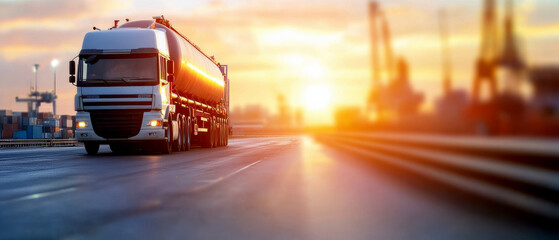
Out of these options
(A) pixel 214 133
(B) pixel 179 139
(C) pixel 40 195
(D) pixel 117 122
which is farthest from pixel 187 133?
(C) pixel 40 195

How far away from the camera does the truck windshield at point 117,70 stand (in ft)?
71.2

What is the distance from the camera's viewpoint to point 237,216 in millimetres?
7062

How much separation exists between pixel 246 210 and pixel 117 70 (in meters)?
15.5

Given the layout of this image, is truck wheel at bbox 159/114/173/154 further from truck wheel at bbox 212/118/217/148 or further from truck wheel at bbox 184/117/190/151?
truck wheel at bbox 212/118/217/148

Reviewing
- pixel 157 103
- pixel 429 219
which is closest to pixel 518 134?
pixel 429 219

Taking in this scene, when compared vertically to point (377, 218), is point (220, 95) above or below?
above

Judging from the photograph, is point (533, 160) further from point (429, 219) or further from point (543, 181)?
point (429, 219)

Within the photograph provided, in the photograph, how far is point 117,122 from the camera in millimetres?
21500

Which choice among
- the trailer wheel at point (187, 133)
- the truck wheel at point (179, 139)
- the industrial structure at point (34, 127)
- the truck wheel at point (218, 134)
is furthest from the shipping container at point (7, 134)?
the truck wheel at point (179, 139)

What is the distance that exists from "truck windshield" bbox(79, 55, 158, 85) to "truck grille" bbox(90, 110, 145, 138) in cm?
106

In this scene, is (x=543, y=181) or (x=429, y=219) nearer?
(x=429, y=219)

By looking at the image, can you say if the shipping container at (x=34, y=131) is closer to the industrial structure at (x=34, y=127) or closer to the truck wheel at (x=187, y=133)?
the industrial structure at (x=34, y=127)

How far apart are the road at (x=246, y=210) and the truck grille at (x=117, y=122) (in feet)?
30.1

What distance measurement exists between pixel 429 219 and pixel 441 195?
252 centimetres
